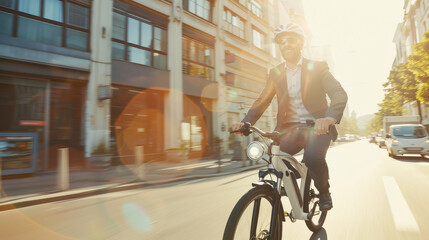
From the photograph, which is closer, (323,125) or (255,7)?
(323,125)

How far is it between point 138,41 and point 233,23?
9.87 metres

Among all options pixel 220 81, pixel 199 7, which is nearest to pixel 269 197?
pixel 220 81

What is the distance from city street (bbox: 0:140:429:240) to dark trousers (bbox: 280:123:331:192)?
2.25 feet

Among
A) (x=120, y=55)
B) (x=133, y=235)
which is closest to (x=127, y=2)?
(x=120, y=55)

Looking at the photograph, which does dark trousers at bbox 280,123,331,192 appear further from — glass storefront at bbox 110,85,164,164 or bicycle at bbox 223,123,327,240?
glass storefront at bbox 110,85,164,164

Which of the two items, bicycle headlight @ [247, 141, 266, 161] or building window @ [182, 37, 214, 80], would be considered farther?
building window @ [182, 37, 214, 80]

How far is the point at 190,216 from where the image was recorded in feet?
11.5

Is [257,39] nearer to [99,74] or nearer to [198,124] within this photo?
[198,124]

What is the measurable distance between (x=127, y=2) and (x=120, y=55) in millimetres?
2557

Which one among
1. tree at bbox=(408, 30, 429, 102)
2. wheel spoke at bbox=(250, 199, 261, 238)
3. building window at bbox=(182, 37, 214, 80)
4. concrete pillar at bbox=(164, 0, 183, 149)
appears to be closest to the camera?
wheel spoke at bbox=(250, 199, 261, 238)

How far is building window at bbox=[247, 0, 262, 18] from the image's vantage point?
23.0 m

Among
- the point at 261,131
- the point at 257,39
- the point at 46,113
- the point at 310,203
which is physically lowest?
the point at 310,203

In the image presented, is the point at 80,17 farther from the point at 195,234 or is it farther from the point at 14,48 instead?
the point at 195,234

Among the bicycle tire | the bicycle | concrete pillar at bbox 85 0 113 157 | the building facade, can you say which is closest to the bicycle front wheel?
the bicycle
